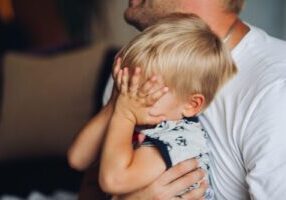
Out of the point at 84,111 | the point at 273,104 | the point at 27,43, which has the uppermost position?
the point at 273,104

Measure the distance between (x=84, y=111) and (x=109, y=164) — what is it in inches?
60.5

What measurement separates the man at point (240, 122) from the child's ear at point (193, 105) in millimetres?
91

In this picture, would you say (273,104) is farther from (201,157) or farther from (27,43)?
(27,43)

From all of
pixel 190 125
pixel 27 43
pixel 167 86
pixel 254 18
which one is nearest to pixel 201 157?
pixel 190 125

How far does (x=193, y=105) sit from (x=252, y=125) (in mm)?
142

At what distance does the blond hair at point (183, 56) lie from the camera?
1.31 metres

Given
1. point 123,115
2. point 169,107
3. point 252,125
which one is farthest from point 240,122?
point 123,115

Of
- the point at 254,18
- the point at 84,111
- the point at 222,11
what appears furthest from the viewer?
the point at 254,18

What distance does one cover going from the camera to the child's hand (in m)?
1.29

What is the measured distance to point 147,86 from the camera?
4.24 ft

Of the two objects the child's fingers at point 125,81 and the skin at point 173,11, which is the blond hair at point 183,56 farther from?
the skin at point 173,11

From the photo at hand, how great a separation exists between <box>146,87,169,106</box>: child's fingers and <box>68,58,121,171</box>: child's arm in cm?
14

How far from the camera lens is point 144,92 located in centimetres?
130

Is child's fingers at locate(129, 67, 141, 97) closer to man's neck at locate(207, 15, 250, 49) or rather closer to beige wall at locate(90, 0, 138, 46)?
man's neck at locate(207, 15, 250, 49)
